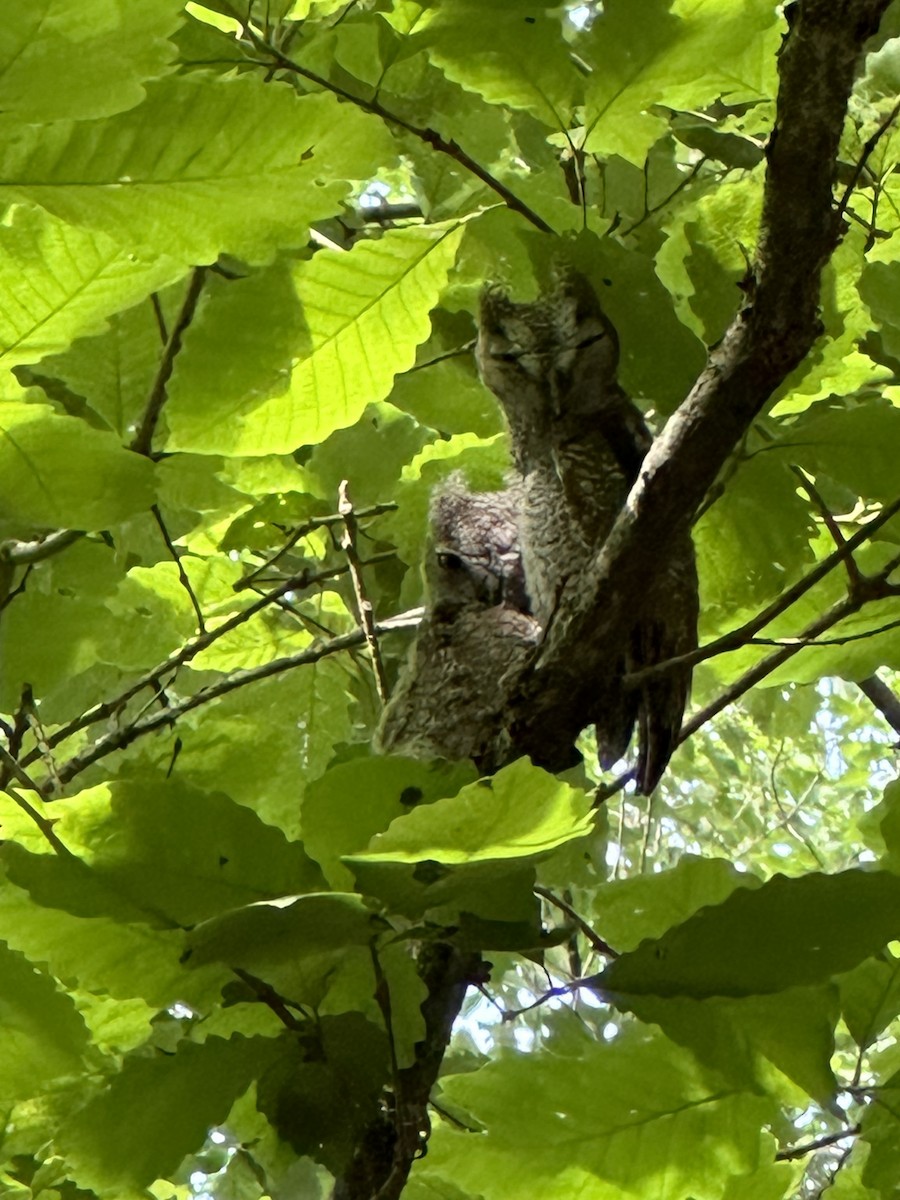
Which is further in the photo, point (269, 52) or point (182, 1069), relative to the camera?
point (269, 52)

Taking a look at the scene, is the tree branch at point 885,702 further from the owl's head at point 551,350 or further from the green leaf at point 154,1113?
the green leaf at point 154,1113

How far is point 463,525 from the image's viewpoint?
951mm

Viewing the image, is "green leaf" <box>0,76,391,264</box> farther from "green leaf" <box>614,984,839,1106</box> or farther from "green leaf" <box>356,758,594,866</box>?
"green leaf" <box>614,984,839,1106</box>

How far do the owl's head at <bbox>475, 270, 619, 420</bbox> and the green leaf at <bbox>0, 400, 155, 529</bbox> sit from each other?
289mm

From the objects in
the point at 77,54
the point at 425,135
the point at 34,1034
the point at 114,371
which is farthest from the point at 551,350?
the point at 34,1034

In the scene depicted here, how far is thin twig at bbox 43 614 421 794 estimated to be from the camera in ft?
3.08

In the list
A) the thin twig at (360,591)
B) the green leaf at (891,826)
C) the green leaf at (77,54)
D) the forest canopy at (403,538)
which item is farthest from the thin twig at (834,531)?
the green leaf at (77,54)

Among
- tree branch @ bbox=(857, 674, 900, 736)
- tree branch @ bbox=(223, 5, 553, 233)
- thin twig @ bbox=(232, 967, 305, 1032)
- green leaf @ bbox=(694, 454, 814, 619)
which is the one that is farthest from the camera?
tree branch @ bbox=(857, 674, 900, 736)

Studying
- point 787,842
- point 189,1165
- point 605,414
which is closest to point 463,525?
point 605,414

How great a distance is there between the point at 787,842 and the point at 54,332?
3.16 m

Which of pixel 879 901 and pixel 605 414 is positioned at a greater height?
pixel 605 414

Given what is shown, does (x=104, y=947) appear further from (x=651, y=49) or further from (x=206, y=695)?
(x=651, y=49)

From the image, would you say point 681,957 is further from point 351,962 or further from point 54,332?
point 54,332

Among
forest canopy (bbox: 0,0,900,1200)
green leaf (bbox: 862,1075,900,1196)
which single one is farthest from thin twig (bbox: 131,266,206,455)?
green leaf (bbox: 862,1075,900,1196)
